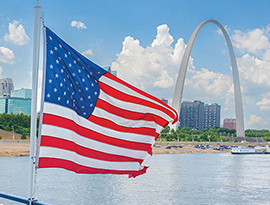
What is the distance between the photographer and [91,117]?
471cm

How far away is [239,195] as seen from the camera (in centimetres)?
2291

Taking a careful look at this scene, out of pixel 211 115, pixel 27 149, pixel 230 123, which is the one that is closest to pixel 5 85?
pixel 211 115

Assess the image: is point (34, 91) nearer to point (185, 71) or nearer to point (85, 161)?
point (85, 161)

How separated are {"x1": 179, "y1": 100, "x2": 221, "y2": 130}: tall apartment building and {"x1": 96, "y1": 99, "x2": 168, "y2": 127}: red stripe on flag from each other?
147463mm

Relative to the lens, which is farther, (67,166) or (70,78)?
(70,78)

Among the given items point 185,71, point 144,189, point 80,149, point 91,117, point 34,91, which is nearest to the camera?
point 34,91

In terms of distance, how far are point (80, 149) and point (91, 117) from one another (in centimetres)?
42

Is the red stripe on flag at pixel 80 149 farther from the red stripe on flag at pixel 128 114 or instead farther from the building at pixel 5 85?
the building at pixel 5 85

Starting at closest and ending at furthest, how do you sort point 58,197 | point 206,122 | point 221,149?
point 58,197
point 221,149
point 206,122

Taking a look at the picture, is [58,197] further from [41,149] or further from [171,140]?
[171,140]

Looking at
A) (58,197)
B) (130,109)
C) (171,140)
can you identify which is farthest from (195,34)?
(130,109)

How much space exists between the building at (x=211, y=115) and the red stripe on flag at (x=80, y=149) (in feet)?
493

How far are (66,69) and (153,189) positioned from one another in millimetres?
19906

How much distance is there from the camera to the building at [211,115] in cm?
15200
